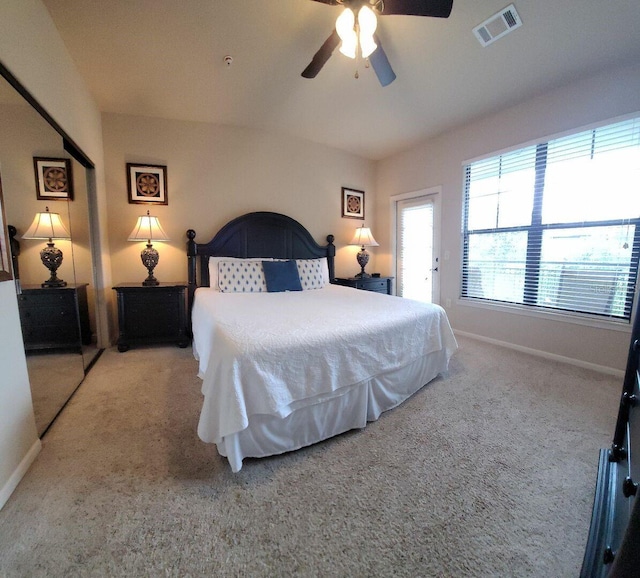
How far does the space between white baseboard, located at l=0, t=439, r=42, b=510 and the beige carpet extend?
1.1 inches

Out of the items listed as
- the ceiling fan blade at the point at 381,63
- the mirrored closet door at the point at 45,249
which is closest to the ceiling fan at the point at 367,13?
the ceiling fan blade at the point at 381,63

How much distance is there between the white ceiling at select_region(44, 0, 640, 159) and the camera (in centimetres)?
203

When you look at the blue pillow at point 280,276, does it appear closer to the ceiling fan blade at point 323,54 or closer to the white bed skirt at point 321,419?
the white bed skirt at point 321,419

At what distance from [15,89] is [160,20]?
1156mm

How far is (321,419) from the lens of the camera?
1.66m

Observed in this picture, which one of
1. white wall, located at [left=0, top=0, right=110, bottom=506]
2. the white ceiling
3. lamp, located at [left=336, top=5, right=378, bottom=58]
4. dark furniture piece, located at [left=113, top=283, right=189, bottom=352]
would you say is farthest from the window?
white wall, located at [left=0, top=0, right=110, bottom=506]

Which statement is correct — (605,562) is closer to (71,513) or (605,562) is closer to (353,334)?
(353,334)

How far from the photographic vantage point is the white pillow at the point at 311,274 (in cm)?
358

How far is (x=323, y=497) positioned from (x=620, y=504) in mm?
1049

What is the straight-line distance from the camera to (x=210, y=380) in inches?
57.0

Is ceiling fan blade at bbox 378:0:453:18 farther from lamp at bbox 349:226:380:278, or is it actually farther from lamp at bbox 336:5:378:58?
lamp at bbox 349:226:380:278

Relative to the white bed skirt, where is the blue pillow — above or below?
above

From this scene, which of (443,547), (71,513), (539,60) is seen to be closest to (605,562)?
(443,547)

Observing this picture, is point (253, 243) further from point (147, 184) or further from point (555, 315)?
point (555, 315)
